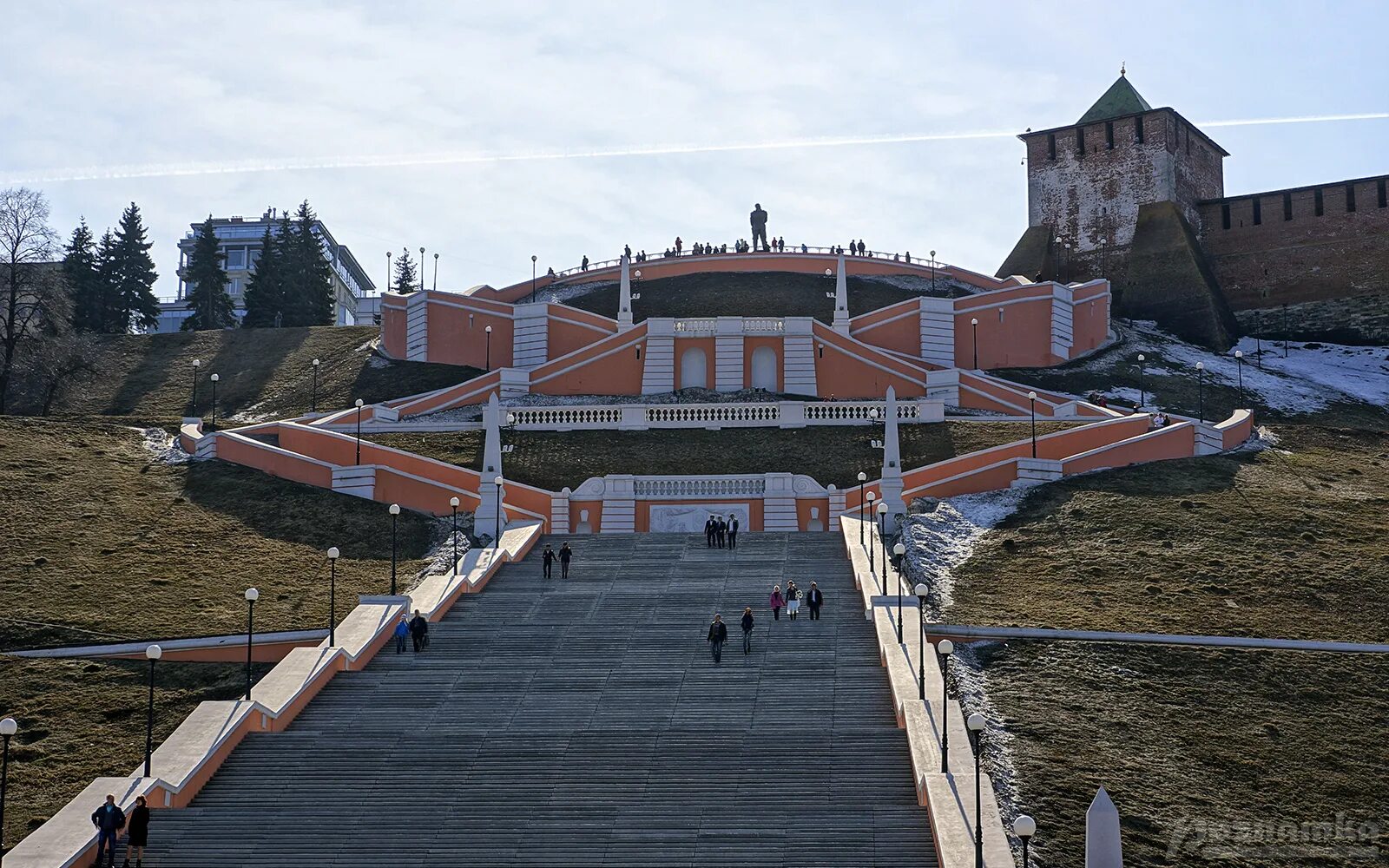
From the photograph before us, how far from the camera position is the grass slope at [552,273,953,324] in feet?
193

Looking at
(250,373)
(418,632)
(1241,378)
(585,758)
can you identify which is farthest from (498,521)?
(1241,378)

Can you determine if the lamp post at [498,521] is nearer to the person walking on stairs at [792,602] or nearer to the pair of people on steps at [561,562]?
the pair of people on steps at [561,562]

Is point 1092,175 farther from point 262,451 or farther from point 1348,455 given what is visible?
point 262,451

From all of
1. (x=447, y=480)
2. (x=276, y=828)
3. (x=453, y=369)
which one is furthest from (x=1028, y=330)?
(x=276, y=828)

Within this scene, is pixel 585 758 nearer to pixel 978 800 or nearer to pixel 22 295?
pixel 978 800

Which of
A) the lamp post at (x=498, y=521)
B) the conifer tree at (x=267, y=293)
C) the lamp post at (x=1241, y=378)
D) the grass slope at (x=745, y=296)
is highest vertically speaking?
the conifer tree at (x=267, y=293)

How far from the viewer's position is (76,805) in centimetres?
1895

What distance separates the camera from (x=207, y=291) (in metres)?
72.9

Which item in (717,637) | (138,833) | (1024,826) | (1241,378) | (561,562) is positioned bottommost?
(138,833)

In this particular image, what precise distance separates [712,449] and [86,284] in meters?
41.3

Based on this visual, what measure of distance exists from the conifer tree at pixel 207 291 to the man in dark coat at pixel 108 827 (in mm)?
57232

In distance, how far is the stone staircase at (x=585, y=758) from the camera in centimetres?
1833

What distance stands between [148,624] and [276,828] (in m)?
9.51

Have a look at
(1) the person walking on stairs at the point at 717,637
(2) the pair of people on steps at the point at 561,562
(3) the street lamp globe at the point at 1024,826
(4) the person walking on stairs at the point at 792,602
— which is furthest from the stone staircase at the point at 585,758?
(2) the pair of people on steps at the point at 561,562
